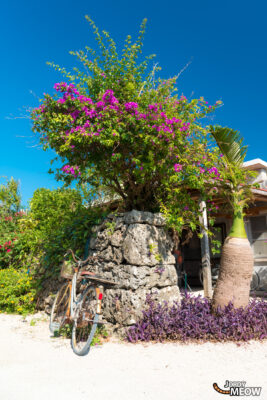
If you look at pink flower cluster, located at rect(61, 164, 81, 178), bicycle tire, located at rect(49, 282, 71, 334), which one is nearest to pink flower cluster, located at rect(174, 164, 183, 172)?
pink flower cluster, located at rect(61, 164, 81, 178)

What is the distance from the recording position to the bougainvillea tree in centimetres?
506

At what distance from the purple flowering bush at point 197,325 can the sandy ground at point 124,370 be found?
0.19 meters

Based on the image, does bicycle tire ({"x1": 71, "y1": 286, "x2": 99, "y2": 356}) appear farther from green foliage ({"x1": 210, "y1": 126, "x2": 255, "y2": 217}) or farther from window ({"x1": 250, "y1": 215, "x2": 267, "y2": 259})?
window ({"x1": 250, "y1": 215, "x2": 267, "y2": 259})

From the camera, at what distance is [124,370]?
347cm

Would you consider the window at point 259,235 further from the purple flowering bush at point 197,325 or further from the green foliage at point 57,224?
the green foliage at point 57,224

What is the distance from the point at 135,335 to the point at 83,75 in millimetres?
4812

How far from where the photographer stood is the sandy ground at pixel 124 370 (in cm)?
284

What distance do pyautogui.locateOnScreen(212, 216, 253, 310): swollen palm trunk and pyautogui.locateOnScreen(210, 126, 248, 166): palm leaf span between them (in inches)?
62.0

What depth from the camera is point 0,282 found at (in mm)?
7379

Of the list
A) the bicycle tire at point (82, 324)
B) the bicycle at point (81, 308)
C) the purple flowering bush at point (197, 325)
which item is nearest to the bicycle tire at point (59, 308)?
the bicycle at point (81, 308)


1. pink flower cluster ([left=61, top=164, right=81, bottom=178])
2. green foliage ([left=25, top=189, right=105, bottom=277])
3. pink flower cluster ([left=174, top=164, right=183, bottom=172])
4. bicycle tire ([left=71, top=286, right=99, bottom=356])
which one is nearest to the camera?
bicycle tire ([left=71, top=286, right=99, bottom=356])

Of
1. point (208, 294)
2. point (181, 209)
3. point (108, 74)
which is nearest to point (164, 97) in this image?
point (108, 74)

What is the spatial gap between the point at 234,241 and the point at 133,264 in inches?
69.9

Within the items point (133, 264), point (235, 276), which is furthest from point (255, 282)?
point (133, 264)
